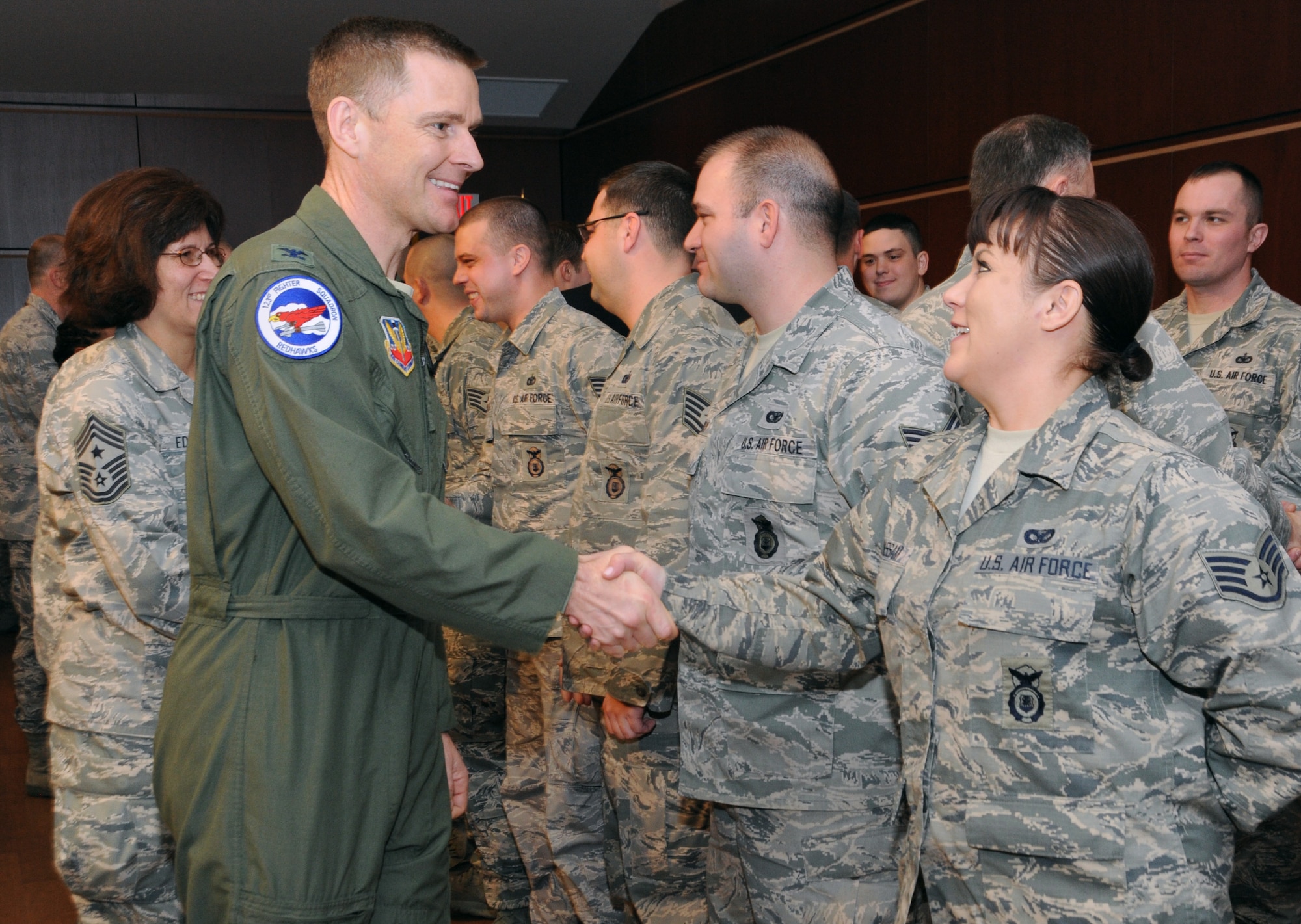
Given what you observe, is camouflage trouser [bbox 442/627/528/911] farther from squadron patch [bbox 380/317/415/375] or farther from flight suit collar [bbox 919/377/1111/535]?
flight suit collar [bbox 919/377/1111/535]

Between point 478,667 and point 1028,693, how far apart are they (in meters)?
2.50

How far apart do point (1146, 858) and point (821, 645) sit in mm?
542

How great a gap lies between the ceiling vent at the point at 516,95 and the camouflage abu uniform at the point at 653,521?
18.6ft

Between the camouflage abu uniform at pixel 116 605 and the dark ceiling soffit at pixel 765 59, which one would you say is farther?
the dark ceiling soffit at pixel 765 59

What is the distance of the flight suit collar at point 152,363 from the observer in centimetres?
211

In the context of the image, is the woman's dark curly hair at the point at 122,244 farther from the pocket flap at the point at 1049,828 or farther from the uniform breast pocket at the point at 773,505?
the pocket flap at the point at 1049,828

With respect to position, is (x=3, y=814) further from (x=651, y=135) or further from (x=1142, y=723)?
(x=651, y=135)

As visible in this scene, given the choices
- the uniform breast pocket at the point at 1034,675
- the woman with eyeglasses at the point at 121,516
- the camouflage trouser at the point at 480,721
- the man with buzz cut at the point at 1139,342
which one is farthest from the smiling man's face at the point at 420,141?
the camouflage trouser at the point at 480,721

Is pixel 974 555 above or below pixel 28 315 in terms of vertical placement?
below

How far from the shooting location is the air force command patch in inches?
56.2

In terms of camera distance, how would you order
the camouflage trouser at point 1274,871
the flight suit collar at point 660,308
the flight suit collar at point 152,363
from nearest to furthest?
the flight suit collar at point 152,363, the flight suit collar at point 660,308, the camouflage trouser at point 1274,871

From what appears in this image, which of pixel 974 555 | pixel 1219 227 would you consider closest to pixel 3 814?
pixel 974 555

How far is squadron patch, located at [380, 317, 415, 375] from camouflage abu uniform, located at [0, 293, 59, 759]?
3.67 m

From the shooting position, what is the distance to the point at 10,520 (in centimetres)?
476
